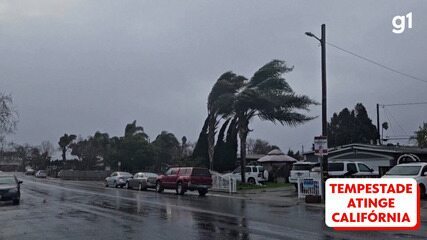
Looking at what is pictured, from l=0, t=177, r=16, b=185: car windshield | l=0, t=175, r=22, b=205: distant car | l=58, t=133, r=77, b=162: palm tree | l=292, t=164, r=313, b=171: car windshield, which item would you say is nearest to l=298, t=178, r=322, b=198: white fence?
l=292, t=164, r=313, b=171: car windshield

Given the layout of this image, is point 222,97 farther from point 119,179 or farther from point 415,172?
point 415,172

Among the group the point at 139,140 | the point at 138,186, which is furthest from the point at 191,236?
the point at 139,140

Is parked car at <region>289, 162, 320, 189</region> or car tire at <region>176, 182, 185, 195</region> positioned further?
car tire at <region>176, 182, 185, 195</region>

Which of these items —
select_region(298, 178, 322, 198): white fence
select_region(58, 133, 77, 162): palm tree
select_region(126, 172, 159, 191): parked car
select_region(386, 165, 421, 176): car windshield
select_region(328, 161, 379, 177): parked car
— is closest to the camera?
select_region(386, 165, 421, 176): car windshield

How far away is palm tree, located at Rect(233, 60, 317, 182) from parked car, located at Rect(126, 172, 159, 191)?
6.64m

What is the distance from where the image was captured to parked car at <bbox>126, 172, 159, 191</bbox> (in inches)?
1470

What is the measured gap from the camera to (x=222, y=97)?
3962 cm

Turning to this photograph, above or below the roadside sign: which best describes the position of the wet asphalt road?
below

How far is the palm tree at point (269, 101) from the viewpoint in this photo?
125 ft

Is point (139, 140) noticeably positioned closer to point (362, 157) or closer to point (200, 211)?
point (362, 157)

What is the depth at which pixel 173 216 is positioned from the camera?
16.7m

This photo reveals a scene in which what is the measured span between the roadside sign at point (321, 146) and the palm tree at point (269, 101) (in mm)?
14327

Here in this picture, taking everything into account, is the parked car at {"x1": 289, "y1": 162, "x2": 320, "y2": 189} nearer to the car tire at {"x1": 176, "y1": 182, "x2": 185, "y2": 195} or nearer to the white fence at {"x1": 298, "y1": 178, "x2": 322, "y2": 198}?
the white fence at {"x1": 298, "y1": 178, "x2": 322, "y2": 198}

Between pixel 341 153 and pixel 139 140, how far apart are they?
30.1 metres
